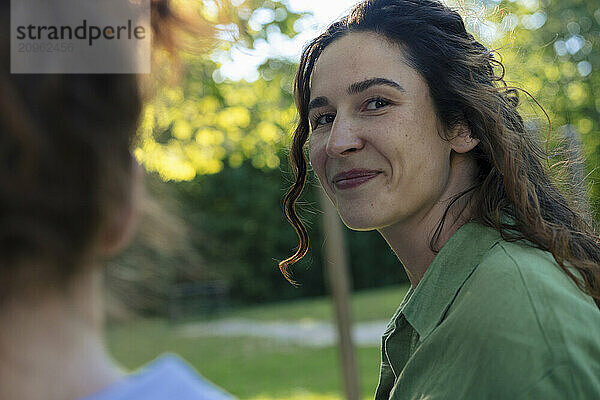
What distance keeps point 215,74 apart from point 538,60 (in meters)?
8.12

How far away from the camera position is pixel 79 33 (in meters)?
0.67

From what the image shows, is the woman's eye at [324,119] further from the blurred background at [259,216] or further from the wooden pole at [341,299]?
the wooden pole at [341,299]

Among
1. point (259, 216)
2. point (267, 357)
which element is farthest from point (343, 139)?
point (259, 216)

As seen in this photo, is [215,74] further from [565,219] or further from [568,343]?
[568,343]

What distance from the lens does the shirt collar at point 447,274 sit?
1508 mm

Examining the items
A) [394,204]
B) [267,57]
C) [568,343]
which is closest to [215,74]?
[267,57]

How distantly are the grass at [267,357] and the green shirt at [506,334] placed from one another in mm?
5069

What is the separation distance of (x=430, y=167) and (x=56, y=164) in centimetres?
131

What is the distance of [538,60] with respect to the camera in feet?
41.3

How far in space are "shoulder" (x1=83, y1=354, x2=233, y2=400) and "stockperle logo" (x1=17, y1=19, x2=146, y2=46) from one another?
0.35 meters

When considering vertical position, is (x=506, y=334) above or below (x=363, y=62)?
below

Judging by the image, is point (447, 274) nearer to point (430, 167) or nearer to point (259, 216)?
point (430, 167)

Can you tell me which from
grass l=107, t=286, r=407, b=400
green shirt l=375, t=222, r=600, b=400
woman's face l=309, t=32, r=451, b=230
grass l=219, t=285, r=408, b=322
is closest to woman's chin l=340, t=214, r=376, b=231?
woman's face l=309, t=32, r=451, b=230

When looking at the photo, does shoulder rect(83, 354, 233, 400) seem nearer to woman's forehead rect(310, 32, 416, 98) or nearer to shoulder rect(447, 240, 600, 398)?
shoulder rect(447, 240, 600, 398)
